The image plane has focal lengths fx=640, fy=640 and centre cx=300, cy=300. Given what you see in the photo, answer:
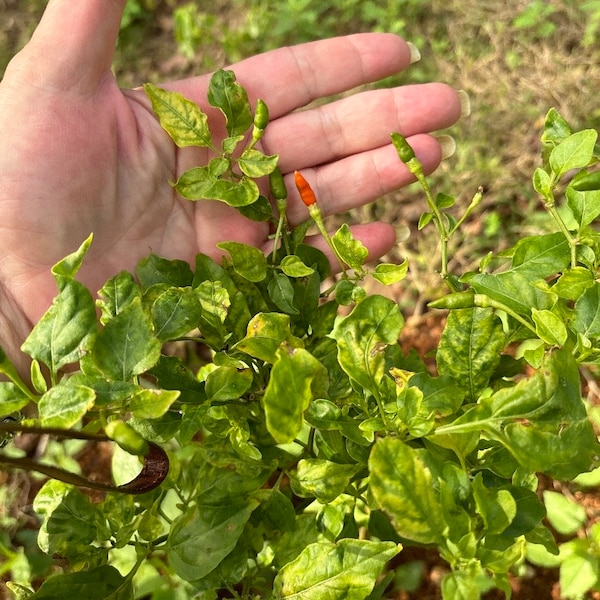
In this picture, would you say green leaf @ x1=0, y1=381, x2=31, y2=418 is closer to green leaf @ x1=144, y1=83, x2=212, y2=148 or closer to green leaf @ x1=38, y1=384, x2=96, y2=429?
green leaf @ x1=38, y1=384, x2=96, y2=429

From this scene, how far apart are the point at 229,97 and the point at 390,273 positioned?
1.68 ft

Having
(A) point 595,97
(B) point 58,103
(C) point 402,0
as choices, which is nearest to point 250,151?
(B) point 58,103

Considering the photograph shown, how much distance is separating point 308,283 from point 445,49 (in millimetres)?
2252

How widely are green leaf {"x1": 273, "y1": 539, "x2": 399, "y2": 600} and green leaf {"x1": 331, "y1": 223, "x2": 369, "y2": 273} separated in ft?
1.49

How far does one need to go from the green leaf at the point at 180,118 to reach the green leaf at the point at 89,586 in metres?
0.83

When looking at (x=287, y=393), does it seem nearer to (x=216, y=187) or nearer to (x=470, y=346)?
(x=470, y=346)

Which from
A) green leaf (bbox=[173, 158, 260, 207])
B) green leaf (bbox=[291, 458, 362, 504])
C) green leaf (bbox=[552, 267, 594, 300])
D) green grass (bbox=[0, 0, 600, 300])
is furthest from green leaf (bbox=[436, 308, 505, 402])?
green grass (bbox=[0, 0, 600, 300])

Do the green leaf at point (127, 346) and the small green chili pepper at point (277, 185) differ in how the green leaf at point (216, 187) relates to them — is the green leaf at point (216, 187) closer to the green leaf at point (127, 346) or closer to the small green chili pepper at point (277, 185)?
the small green chili pepper at point (277, 185)

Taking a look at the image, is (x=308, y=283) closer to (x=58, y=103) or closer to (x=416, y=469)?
(x=416, y=469)

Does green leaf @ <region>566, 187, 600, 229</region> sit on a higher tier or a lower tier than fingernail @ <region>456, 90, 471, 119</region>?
higher

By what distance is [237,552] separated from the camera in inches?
46.3

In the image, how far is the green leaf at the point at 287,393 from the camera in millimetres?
780

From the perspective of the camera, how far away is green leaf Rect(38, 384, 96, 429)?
77 cm

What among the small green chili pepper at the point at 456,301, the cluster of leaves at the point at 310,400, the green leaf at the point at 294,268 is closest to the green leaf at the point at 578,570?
the cluster of leaves at the point at 310,400
